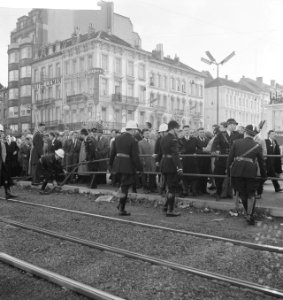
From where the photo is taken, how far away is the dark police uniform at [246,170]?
277 inches

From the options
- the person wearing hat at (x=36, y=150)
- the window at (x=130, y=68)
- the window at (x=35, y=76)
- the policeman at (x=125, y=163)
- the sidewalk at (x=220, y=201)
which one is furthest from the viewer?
the person wearing hat at (x=36, y=150)

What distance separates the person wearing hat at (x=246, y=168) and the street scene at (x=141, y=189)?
0.02m

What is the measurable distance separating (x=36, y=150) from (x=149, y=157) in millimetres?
3727

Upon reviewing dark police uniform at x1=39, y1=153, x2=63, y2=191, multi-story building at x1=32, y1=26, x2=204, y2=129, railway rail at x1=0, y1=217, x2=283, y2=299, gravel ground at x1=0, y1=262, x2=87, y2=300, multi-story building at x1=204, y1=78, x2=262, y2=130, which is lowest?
gravel ground at x1=0, y1=262, x2=87, y2=300

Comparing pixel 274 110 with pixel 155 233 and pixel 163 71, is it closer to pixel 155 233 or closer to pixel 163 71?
pixel 163 71

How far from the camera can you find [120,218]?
299 inches

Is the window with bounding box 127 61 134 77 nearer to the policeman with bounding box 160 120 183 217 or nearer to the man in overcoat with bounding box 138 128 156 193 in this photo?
the policeman with bounding box 160 120 183 217

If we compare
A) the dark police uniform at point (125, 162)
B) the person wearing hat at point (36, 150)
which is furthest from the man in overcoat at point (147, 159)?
the person wearing hat at point (36, 150)

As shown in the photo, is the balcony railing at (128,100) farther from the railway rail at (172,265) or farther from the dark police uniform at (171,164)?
the railway rail at (172,265)

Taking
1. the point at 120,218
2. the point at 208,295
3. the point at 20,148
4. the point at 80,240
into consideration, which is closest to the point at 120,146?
the point at 120,218

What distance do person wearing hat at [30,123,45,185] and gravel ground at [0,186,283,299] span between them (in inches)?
159

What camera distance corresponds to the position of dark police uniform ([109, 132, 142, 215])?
8.01m

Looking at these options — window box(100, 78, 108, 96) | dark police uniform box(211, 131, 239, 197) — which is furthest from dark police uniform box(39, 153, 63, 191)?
dark police uniform box(211, 131, 239, 197)

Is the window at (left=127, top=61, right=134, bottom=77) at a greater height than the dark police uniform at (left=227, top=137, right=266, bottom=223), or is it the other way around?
the window at (left=127, top=61, right=134, bottom=77)
